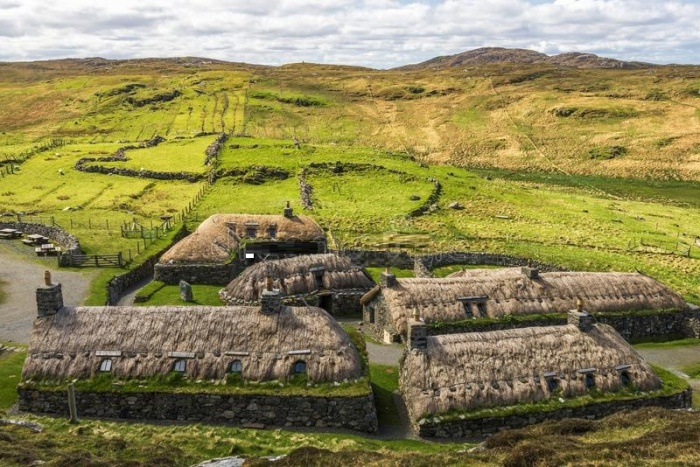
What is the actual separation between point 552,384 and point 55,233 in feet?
170

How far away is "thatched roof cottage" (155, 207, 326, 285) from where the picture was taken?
5069 centimetres

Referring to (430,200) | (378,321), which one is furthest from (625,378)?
(430,200)

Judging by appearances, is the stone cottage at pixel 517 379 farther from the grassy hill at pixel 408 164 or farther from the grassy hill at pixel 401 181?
the grassy hill at pixel 408 164

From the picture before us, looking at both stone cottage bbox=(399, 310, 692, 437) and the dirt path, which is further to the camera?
the dirt path

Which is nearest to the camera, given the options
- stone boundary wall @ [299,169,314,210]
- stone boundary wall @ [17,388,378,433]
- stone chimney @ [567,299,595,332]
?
stone boundary wall @ [17,388,378,433]

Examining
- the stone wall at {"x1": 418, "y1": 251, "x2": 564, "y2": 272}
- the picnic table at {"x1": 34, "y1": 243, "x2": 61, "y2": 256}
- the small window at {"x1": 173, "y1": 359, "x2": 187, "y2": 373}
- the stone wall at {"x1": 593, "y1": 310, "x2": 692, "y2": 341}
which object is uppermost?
the picnic table at {"x1": 34, "y1": 243, "x2": 61, "y2": 256}

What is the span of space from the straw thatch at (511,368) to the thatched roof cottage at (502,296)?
7326 mm

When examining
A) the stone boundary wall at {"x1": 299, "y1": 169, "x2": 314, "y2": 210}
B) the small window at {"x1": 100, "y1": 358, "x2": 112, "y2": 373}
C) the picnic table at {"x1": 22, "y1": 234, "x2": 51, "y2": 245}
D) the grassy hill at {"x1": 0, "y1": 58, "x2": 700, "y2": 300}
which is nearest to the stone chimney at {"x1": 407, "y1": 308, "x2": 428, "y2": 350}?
the small window at {"x1": 100, "y1": 358, "x2": 112, "y2": 373}

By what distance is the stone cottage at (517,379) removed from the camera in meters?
28.2

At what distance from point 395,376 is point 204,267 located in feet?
74.7

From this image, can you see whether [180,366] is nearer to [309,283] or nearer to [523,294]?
[309,283]

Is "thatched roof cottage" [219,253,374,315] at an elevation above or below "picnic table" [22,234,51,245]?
below

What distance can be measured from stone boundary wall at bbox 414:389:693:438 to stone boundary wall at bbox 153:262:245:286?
27555mm

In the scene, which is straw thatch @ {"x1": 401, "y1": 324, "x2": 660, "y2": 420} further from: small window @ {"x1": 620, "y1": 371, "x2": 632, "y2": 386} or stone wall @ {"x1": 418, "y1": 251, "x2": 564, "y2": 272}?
stone wall @ {"x1": 418, "y1": 251, "x2": 564, "y2": 272}
